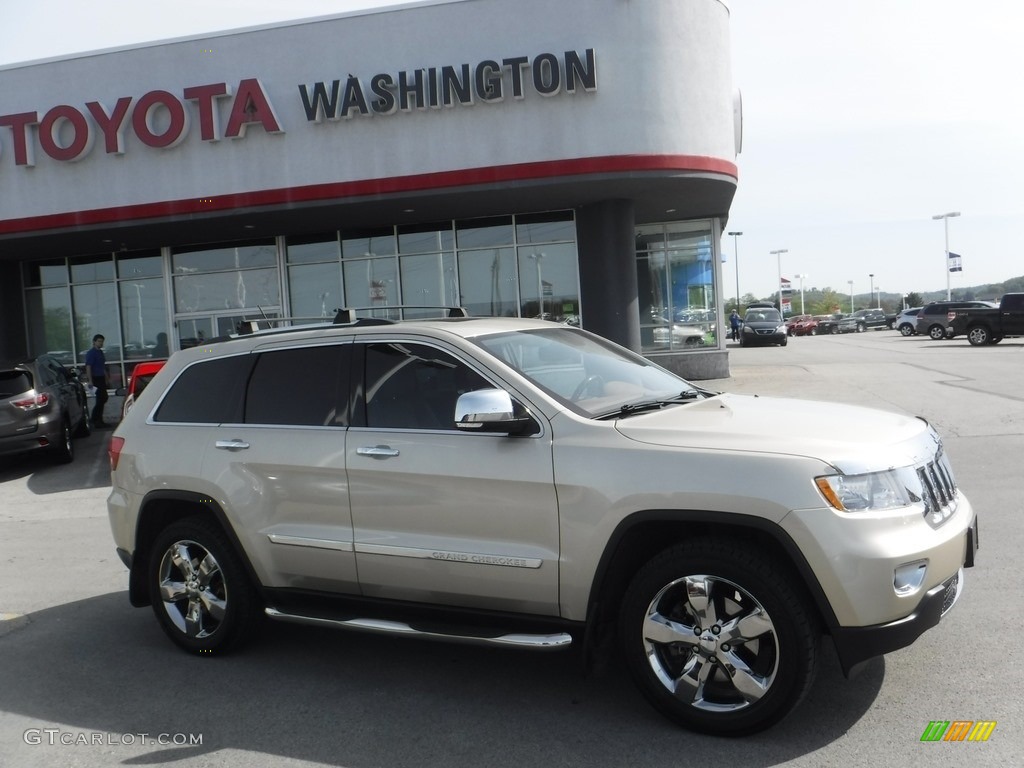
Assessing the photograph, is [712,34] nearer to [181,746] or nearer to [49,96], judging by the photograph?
[49,96]

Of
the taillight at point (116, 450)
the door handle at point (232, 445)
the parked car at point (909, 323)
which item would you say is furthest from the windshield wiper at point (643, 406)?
the parked car at point (909, 323)

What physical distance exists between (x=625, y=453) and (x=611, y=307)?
48.8ft

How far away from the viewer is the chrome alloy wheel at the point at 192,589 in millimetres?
5039

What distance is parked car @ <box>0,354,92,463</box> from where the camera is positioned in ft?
41.3

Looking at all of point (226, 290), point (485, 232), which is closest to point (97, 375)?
point (226, 290)

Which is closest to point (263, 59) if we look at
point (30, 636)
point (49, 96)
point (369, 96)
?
point (369, 96)

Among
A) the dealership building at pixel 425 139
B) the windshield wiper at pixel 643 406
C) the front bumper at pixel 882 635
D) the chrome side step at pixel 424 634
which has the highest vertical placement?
the dealership building at pixel 425 139

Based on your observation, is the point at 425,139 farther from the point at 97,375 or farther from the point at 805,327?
the point at 805,327

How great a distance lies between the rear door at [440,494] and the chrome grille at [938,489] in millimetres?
1540

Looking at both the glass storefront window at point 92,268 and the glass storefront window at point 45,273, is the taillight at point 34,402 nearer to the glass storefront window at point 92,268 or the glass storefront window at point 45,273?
the glass storefront window at point 92,268

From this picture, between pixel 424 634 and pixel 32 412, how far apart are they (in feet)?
35.3

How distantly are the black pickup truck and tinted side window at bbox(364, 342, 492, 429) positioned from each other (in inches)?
1220

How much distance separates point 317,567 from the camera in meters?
4.63

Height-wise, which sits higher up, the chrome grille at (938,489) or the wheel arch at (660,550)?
the chrome grille at (938,489)
